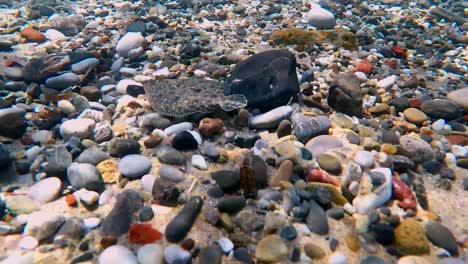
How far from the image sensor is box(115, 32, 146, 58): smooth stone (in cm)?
502

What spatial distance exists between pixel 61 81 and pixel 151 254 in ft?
10.1

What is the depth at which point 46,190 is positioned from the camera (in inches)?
107

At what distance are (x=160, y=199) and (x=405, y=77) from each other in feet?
12.7

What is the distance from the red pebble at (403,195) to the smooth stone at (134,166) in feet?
7.21

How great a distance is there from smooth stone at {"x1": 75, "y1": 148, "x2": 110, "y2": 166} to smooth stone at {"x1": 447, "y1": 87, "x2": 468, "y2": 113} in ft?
13.3

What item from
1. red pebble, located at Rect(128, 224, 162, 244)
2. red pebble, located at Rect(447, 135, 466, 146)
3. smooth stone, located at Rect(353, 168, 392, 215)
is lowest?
red pebble, located at Rect(447, 135, 466, 146)

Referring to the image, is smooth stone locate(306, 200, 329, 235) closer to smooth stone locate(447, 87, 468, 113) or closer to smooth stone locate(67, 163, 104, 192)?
smooth stone locate(67, 163, 104, 192)

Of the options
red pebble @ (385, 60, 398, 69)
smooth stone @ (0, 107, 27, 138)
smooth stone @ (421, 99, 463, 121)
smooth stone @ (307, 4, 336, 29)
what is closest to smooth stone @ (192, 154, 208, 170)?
smooth stone @ (0, 107, 27, 138)

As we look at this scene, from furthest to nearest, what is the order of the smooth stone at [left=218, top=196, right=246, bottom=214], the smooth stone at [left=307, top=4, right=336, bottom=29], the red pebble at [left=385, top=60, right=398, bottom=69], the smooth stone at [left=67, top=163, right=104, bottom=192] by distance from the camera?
the smooth stone at [left=307, top=4, right=336, bottom=29] < the red pebble at [left=385, top=60, right=398, bottom=69] < the smooth stone at [left=67, top=163, right=104, bottom=192] < the smooth stone at [left=218, top=196, right=246, bottom=214]

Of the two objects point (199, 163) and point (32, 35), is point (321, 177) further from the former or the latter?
point (32, 35)

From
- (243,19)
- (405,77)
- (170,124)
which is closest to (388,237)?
(170,124)

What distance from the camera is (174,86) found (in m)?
3.83

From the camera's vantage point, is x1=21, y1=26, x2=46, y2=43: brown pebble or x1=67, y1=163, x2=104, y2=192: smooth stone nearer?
x1=67, y1=163, x2=104, y2=192: smooth stone

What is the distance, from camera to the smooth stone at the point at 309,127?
10.9ft
